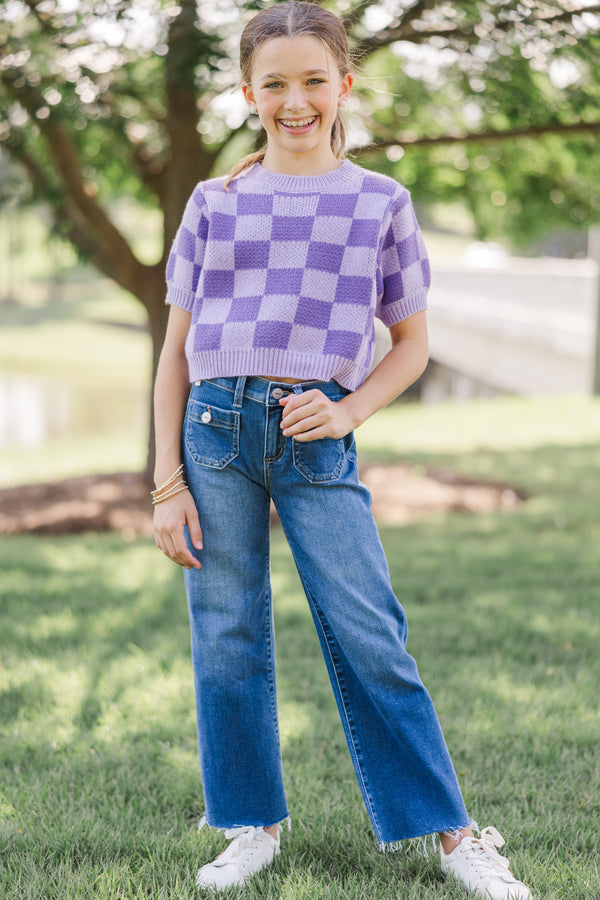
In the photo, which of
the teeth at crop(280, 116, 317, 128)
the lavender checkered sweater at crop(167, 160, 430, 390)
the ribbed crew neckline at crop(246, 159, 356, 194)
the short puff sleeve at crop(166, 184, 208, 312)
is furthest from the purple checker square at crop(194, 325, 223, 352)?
the teeth at crop(280, 116, 317, 128)

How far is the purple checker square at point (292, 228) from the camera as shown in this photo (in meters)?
2.00

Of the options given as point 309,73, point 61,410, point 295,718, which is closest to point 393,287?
point 309,73

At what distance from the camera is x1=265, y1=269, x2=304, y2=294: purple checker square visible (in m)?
1.99

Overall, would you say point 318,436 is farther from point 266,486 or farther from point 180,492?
point 180,492

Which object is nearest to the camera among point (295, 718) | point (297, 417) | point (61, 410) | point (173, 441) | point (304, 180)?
point (297, 417)

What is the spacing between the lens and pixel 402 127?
25.4 ft

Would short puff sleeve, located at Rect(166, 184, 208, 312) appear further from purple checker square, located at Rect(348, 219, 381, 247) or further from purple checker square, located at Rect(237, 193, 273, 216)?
purple checker square, located at Rect(348, 219, 381, 247)

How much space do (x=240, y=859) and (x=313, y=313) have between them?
126 cm

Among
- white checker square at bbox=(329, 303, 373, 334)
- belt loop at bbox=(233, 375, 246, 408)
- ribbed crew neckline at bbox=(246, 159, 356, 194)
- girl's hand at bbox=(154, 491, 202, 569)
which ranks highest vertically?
ribbed crew neckline at bbox=(246, 159, 356, 194)

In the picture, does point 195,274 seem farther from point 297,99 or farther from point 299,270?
point 297,99

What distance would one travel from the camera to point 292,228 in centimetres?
200

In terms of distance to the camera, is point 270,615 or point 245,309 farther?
point 270,615

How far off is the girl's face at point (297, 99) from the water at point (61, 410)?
11.8 m

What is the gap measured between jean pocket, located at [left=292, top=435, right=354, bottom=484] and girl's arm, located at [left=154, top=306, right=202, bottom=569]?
27 centimetres
